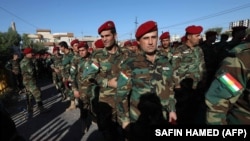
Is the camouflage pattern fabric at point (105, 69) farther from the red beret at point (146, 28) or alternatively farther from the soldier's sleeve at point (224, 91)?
the soldier's sleeve at point (224, 91)

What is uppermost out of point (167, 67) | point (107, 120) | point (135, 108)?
point (167, 67)

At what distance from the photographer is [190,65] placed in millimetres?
5586

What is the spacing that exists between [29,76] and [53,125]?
2.18 meters

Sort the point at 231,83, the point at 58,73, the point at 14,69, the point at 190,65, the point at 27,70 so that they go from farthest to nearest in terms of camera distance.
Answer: the point at 14,69
the point at 58,73
the point at 27,70
the point at 190,65
the point at 231,83

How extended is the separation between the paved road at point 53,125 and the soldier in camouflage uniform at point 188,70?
2.11 meters

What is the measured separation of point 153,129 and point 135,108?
1236mm

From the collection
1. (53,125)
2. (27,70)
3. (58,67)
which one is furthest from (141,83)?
(58,67)

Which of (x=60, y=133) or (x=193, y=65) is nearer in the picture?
(x=193, y=65)

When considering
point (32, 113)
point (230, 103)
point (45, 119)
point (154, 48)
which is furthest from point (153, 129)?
point (32, 113)

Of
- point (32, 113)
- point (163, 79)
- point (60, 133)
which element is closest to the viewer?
point (163, 79)

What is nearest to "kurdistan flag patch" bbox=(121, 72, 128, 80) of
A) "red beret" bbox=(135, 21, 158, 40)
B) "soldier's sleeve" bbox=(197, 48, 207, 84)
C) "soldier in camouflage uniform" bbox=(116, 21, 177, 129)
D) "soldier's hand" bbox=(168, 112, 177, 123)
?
"soldier in camouflage uniform" bbox=(116, 21, 177, 129)

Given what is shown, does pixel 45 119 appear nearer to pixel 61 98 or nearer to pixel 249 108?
pixel 61 98

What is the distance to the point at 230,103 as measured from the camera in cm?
200

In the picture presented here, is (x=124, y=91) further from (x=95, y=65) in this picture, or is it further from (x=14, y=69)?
(x=14, y=69)
